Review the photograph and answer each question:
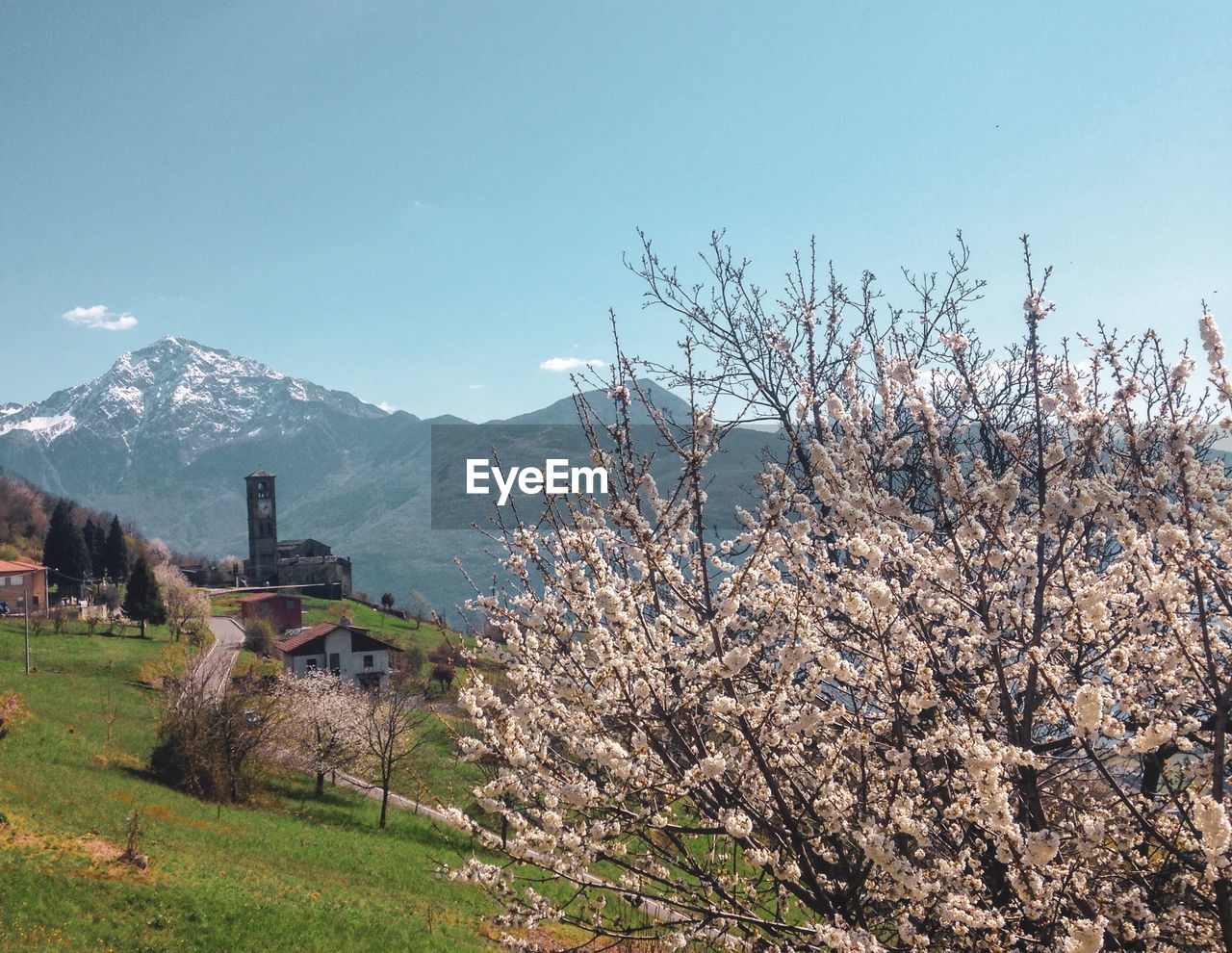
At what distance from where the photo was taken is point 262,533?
120812 mm

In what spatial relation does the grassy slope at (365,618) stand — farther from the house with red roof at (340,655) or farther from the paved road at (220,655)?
the house with red roof at (340,655)

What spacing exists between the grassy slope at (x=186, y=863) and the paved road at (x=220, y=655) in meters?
3.40

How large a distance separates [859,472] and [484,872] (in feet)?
10.6

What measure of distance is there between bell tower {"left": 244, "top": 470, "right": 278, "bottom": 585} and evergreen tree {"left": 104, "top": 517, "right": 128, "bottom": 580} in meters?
21.1

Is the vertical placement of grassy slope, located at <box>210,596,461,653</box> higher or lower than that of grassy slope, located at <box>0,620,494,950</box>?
lower

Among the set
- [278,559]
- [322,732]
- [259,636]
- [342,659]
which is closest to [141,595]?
[259,636]

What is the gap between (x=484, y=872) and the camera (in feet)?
15.7

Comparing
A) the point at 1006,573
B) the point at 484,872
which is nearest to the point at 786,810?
the point at 484,872

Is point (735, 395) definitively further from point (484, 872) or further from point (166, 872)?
point (166, 872)

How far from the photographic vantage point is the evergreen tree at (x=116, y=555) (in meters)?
92.1

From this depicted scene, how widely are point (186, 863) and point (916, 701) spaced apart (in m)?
19.6

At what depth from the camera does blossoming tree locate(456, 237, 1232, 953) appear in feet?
12.3

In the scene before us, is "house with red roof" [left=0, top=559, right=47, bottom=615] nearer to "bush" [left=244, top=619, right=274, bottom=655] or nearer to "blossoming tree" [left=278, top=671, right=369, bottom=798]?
"bush" [left=244, top=619, right=274, bottom=655]

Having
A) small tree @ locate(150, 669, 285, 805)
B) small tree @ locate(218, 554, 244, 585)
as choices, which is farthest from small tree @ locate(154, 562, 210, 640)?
small tree @ locate(218, 554, 244, 585)
